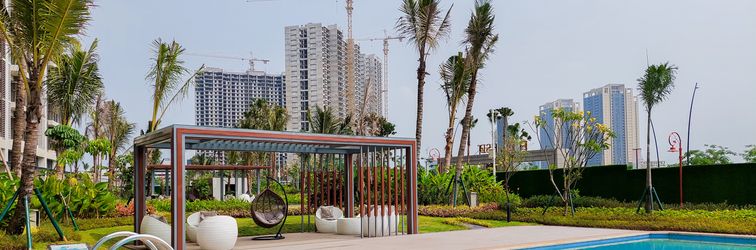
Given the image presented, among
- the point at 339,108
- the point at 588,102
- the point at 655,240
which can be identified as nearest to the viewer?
the point at 655,240

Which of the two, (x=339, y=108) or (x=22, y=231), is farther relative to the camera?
(x=339, y=108)

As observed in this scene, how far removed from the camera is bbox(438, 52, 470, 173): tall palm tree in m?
21.6

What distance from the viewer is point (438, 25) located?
20.1 meters

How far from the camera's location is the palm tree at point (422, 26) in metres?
19.8

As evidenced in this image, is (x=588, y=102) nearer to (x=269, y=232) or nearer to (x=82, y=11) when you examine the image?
(x=269, y=232)

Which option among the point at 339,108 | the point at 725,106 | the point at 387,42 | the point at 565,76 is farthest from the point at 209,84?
the point at 725,106

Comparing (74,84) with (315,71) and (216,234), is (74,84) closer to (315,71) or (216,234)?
(216,234)

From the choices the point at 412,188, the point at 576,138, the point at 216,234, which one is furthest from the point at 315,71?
the point at 216,234

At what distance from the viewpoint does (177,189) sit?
10.2 metres

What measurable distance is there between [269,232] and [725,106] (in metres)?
14.2

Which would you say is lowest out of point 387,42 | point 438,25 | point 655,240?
point 655,240

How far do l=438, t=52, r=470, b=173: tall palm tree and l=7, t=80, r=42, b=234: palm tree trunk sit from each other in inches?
515

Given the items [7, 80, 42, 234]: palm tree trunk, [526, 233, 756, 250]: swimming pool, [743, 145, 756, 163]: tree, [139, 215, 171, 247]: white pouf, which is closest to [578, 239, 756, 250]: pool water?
[526, 233, 756, 250]: swimming pool

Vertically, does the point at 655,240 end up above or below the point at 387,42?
below
